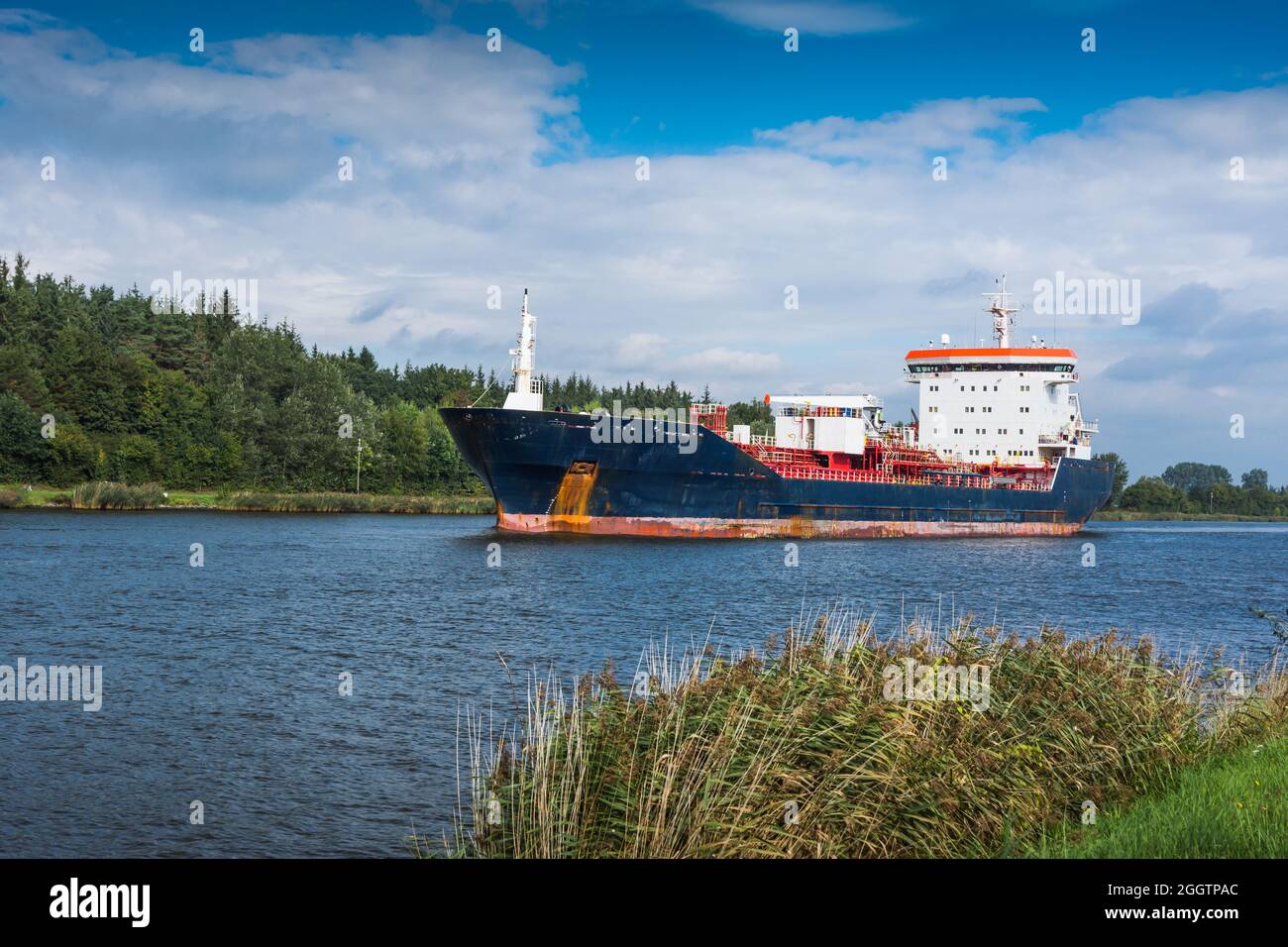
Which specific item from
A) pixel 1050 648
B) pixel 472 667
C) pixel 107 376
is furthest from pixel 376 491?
pixel 1050 648

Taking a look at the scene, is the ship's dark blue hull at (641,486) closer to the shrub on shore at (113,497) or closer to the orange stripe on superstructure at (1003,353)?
the orange stripe on superstructure at (1003,353)

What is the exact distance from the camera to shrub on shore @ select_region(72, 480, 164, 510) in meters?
64.6

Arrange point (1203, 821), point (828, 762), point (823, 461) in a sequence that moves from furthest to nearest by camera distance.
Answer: point (823, 461) → point (828, 762) → point (1203, 821)

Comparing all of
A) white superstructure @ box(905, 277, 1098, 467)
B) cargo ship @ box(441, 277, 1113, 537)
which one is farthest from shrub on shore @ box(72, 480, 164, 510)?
white superstructure @ box(905, 277, 1098, 467)

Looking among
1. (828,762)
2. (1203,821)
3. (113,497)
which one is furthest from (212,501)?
(1203,821)

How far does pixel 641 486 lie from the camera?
147 feet

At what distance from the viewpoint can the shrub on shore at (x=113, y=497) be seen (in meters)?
64.6

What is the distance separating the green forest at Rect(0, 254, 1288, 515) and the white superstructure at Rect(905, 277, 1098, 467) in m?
20.7

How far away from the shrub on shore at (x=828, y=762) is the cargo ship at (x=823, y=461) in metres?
30.0

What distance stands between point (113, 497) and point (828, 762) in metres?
64.8

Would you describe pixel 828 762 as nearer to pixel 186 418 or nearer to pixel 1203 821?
pixel 1203 821
